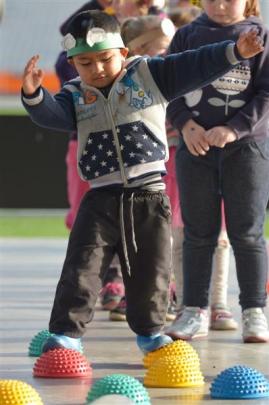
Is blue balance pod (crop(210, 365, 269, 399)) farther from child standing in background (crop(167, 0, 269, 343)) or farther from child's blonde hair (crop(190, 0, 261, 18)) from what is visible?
child's blonde hair (crop(190, 0, 261, 18))

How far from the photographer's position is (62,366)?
5.43 m

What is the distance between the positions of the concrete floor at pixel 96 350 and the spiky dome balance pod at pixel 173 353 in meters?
0.07

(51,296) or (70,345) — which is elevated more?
(70,345)

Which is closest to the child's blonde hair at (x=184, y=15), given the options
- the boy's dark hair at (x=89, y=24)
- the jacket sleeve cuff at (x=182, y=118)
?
the jacket sleeve cuff at (x=182, y=118)

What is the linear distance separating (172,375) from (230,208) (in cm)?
156

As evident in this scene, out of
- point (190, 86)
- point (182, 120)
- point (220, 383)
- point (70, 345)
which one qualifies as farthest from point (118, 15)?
A: point (220, 383)

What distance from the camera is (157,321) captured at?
577 cm

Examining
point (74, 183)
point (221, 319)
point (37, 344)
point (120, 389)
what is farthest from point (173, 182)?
point (120, 389)

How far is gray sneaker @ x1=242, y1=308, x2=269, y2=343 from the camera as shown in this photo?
21.1ft

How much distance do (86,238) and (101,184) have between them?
0.27 metres

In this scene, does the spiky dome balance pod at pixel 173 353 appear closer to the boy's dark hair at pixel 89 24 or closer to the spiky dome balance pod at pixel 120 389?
the spiky dome balance pod at pixel 120 389

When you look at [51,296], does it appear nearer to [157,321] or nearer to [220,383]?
[157,321]

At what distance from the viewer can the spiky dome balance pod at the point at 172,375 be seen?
5246 mm

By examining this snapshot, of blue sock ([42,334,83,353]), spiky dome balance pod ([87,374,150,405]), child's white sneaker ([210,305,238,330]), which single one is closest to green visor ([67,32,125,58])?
blue sock ([42,334,83,353])
